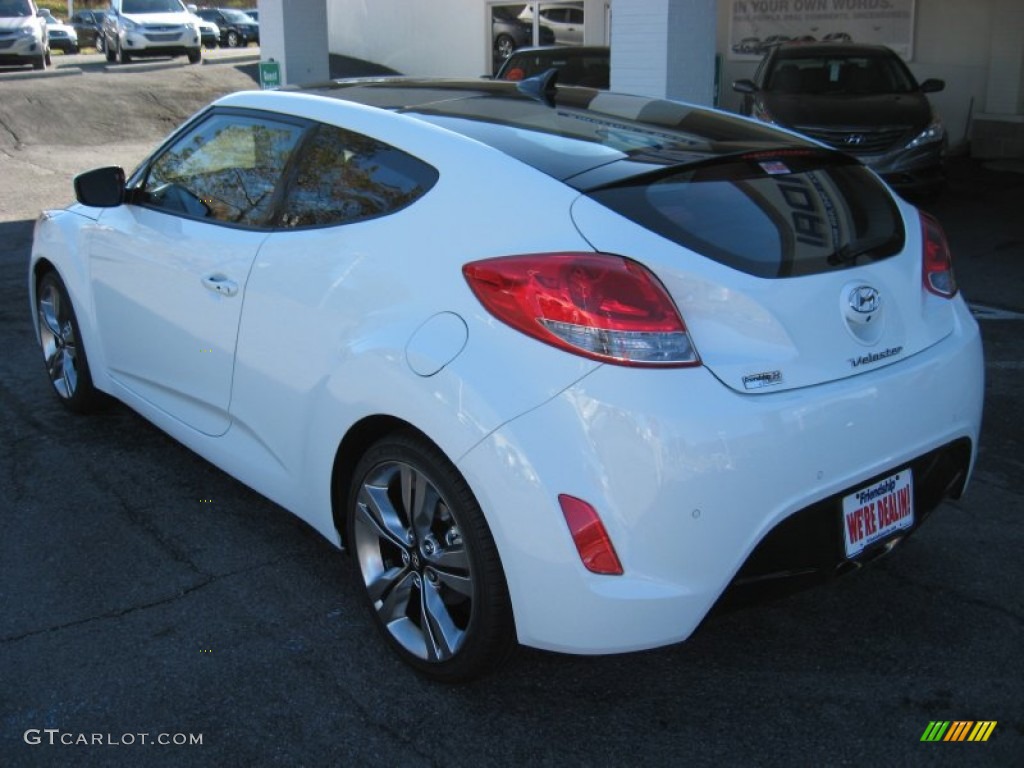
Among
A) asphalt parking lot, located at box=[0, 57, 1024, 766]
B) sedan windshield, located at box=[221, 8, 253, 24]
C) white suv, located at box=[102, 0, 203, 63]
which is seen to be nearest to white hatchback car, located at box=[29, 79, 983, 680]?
asphalt parking lot, located at box=[0, 57, 1024, 766]

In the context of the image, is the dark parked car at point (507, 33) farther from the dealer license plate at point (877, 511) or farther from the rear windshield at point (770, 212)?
the dealer license plate at point (877, 511)

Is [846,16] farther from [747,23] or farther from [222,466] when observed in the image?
[222,466]

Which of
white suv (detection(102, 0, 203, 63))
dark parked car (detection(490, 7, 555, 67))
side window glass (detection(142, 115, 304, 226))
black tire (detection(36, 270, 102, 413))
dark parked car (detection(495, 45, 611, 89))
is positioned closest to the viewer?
side window glass (detection(142, 115, 304, 226))

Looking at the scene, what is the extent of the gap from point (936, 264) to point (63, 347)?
397 cm

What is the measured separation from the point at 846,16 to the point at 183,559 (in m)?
16.0

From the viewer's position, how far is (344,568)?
3.90 meters

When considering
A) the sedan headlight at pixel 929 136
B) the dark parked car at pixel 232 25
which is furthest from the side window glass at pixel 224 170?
the dark parked car at pixel 232 25

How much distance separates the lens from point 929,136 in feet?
35.2

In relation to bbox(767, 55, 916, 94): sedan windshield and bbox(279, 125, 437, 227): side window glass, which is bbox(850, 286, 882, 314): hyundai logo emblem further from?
bbox(767, 55, 916, 94): sedan windshield

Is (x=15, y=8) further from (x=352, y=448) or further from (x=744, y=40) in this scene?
(x=352, y=448)

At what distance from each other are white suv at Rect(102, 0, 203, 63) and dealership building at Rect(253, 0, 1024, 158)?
6049 millimetres

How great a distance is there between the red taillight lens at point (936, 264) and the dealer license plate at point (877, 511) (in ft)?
2.14

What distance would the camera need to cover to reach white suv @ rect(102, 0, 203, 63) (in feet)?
79.2

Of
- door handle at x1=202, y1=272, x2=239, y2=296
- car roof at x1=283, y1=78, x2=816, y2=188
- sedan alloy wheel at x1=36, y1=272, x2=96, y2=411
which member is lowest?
sedan alloy wheel at x1=36, y1=272, x2=96, y2=411
